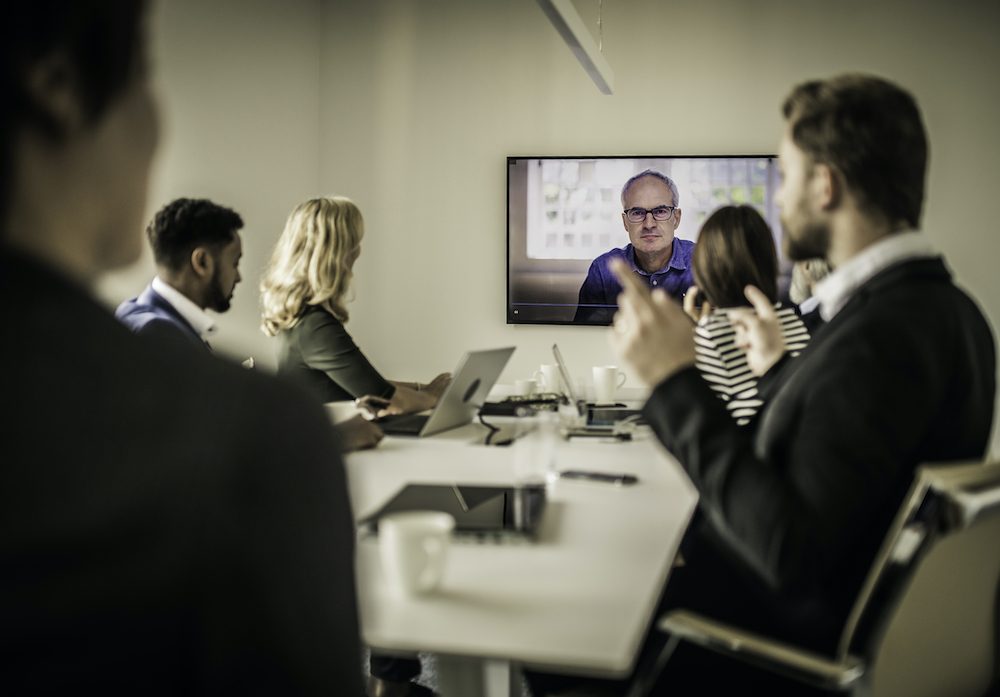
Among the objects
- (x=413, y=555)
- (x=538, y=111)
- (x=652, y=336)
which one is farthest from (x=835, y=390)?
(x=538, y=111)

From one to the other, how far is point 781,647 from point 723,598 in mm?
296

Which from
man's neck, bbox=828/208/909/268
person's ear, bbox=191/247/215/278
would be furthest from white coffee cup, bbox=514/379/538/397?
man's neck, bbox=828/208/909/268

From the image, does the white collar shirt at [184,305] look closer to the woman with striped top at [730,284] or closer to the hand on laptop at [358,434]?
the hand on laptop at [358,434]

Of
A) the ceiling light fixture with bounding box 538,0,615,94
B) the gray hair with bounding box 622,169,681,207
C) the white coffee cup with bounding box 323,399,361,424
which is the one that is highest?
the ceiling light fixture with bounding box 538,0,615,94

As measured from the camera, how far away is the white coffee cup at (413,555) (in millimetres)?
1215

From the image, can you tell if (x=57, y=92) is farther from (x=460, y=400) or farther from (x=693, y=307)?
(x=693, y=307)

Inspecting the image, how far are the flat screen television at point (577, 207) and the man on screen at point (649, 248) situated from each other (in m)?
0.03

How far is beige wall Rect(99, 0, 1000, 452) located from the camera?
15.6 feet

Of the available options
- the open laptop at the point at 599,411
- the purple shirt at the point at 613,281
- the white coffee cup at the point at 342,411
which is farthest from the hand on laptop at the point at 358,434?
the purple shirt at the point at 613,281

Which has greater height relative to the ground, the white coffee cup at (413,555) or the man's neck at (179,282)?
the man's neck at (179,282)

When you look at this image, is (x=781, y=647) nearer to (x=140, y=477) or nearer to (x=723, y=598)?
(x=723, y=598)

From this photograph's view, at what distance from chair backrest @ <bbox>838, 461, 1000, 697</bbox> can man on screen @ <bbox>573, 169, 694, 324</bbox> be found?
3656 mm

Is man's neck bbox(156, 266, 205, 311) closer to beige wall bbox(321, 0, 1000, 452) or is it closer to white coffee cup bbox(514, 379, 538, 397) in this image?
white coffee cup bbox(514, 379, 538, 397)

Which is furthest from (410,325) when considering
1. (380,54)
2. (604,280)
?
(380,54)
